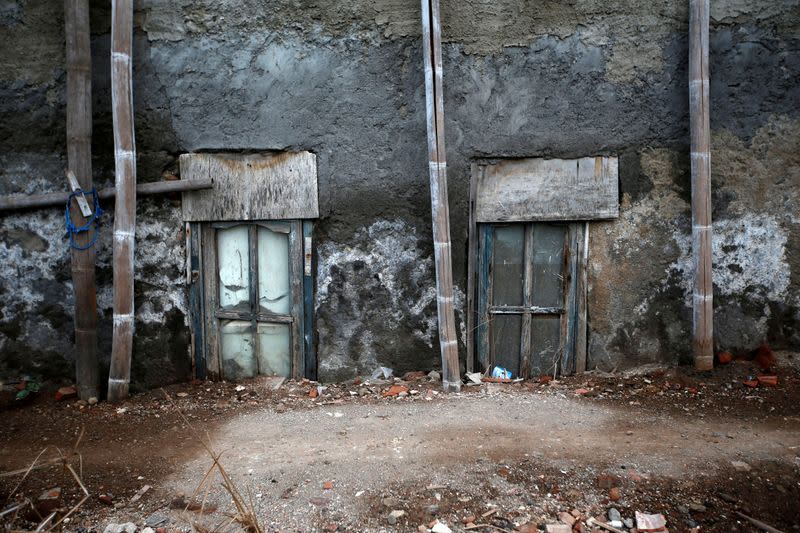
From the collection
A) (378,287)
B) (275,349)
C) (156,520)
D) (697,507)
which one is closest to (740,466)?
(697,507)

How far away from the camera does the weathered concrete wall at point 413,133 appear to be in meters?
3.90

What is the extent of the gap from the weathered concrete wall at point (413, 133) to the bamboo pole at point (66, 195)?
0.41ft

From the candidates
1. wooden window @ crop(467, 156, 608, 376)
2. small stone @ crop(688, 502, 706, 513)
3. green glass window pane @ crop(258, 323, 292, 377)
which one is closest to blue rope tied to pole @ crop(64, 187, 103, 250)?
green glass window pane @ crop(258, 323, 292, 377)

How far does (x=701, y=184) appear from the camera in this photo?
3.81 metres

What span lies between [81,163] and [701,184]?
14.5ft

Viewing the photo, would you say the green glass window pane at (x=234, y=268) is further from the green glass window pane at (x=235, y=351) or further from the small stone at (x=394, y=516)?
the small stone at (x=394, y=516)

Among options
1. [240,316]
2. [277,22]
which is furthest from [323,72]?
[240,316]

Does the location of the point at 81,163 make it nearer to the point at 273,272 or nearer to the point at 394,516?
the point at 273,272

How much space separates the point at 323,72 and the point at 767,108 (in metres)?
3.21

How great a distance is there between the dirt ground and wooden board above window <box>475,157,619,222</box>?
4.13ft

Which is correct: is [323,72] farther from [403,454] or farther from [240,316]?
[403,454]

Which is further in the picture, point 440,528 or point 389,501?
point 389,501

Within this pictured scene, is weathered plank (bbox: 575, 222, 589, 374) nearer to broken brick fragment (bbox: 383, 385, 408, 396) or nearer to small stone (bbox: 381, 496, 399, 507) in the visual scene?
broken brick fragment (bbox: 383, 385, 408, 396)

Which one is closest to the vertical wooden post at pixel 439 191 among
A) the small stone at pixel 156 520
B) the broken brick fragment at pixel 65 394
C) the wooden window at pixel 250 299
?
the wooden window at pixel 250 299
